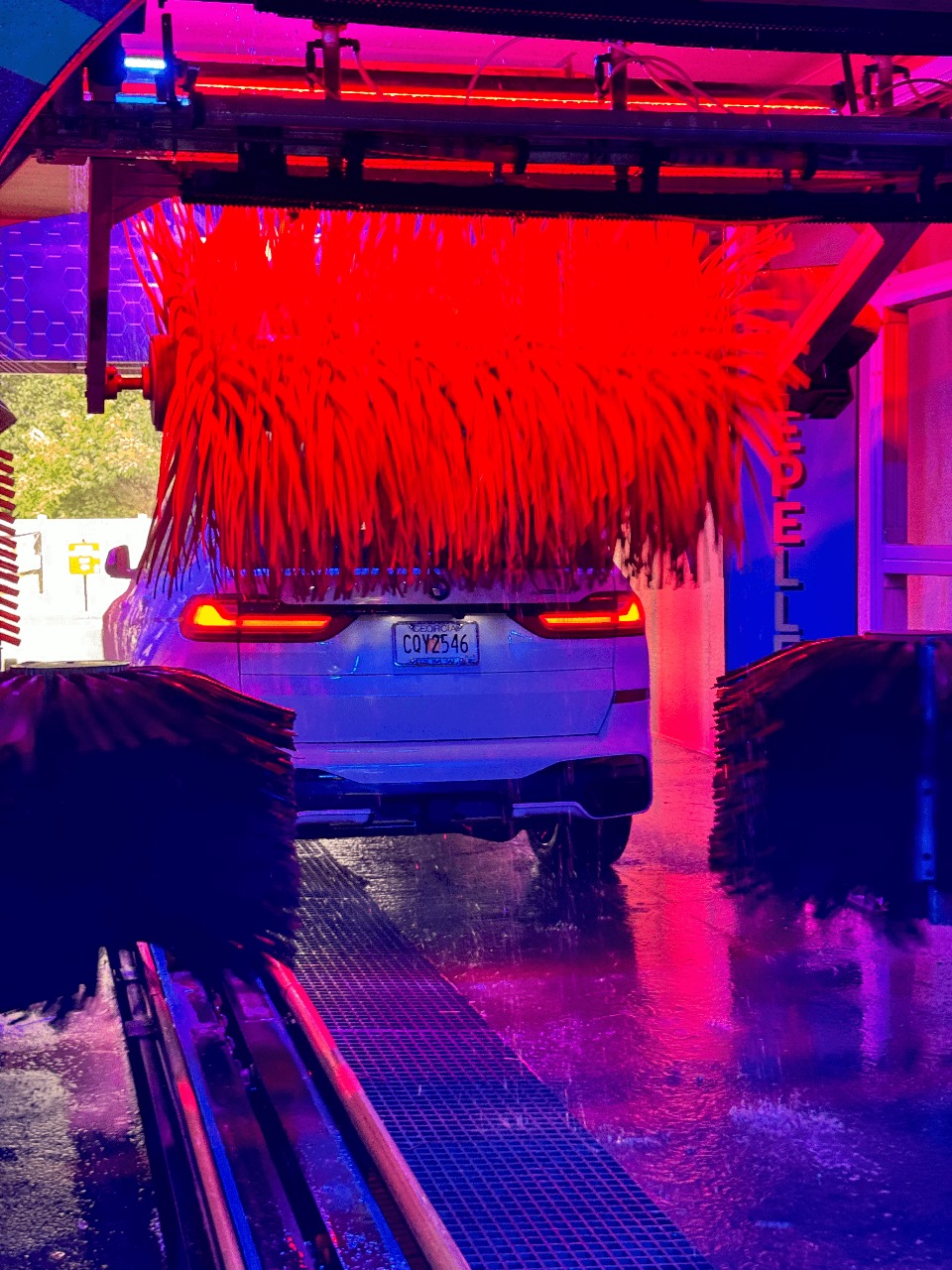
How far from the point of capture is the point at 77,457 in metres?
31.4

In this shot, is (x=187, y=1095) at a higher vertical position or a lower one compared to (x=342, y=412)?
lower

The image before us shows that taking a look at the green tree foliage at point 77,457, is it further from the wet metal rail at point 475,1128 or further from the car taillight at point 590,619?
the wet metal rail at point 475,1128

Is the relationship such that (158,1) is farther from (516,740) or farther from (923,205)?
(516,740)

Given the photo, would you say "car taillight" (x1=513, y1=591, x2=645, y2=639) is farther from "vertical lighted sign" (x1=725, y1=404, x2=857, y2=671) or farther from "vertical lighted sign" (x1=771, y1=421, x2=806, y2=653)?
"vertical lighted sign" (x1=725, y1=404, x2=857, y2=671)

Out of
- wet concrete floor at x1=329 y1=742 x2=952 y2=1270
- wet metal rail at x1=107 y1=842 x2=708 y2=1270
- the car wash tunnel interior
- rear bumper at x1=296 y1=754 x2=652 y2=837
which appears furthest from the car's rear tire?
the car wash tunnel interior

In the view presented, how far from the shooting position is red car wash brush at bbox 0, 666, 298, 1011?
2.39 m

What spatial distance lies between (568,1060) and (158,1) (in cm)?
284

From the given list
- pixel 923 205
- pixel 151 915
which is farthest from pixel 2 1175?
pixel 923 205

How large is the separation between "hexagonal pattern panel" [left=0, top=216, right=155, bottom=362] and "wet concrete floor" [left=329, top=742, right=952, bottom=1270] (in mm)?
2405

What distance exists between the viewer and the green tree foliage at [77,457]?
27125 mm

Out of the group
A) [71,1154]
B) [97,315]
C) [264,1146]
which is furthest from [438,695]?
[97,315]

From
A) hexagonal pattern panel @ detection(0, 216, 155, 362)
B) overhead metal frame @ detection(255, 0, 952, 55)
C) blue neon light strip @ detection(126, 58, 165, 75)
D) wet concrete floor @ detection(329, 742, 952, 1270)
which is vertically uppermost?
hexagonal pattern panel @ detection(0, 216, 155, 362)

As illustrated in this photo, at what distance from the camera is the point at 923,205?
2.61 meters

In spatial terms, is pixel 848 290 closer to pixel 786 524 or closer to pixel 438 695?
pixel 438 695
